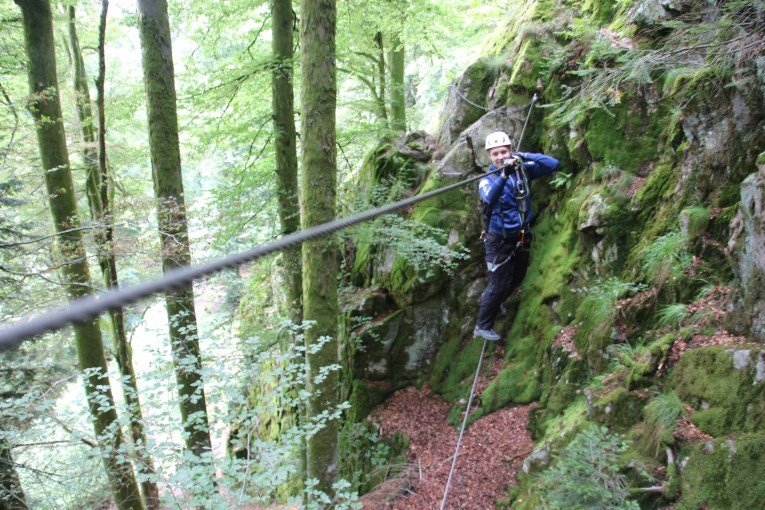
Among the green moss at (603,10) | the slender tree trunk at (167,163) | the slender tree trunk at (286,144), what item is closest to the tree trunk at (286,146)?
the slender tree trunk at (286,144)

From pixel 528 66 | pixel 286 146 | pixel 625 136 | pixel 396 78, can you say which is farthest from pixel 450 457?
pixel 396 78

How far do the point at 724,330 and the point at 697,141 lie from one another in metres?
1.72

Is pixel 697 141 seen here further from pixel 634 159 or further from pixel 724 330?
pixel 724 330

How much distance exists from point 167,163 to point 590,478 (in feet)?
18.5

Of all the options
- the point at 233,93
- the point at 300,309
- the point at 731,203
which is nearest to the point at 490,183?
the point at 731,203

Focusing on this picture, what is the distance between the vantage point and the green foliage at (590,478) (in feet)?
8.40

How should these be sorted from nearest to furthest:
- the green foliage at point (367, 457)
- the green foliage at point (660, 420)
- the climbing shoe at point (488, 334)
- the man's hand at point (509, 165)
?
the green foliage at point (660, 420) → the man's hand at point (509, 165) → the climbing shoe at point (488, 334) → the green foliage at point (367, 457)

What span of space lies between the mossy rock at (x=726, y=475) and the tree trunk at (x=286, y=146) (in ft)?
18.3

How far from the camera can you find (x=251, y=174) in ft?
23.5

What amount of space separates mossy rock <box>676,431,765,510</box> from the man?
2.96m

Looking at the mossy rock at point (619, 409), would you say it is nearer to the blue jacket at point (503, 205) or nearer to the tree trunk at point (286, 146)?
the blue jacket at point (503, 205)

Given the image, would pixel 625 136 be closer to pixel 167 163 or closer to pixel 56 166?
pixel 167 163

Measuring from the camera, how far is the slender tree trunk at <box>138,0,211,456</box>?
507 cm

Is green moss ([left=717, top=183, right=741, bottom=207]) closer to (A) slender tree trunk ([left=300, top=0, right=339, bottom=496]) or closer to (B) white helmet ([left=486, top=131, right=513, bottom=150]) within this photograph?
(B) white helmet ([left=486, top=131, right=513, bottom=150])
